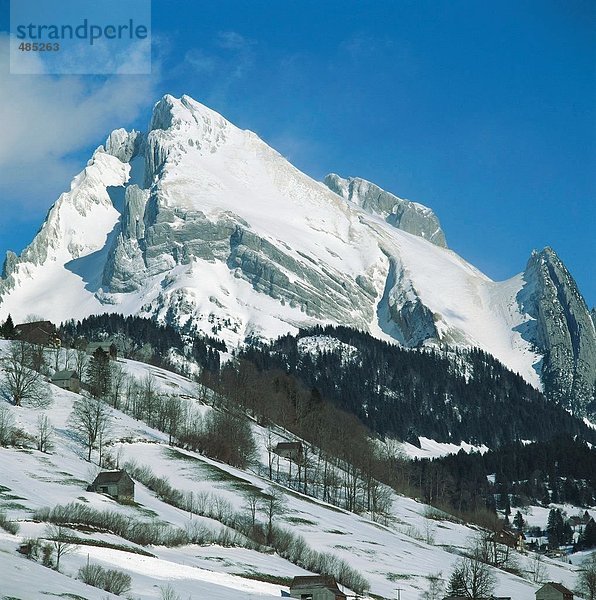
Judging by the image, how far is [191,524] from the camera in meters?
106

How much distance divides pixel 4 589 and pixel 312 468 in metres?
118

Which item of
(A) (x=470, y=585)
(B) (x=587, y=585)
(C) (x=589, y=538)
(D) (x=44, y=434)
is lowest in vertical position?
(B) (x=587, y=585)

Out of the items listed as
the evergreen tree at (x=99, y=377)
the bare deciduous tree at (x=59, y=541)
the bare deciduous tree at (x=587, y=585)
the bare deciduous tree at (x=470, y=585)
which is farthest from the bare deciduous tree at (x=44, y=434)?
the bare deciduous tree at (x=587, y=585)

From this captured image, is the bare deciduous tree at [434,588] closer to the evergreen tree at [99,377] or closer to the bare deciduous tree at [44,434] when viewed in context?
the bare deciduous tree at [44,434]

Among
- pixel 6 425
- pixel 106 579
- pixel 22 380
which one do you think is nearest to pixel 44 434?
pixel 6 425

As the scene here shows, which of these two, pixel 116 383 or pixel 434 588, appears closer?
pixel 434 588

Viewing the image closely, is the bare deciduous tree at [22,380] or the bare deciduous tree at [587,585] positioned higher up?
the bare deciduous tree at [22,380]

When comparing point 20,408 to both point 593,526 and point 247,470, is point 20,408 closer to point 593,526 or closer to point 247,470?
point 247,470

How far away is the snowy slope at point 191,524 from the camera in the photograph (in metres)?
73.9

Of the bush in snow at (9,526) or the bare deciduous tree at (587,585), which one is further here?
the bare deciduous tree at (587,585)

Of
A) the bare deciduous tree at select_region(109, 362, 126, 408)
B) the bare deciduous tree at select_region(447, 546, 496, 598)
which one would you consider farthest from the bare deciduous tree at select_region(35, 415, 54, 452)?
the bare deciduous tree at select_region(447, 546, 496, 598)

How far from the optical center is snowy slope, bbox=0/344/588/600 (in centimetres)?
7391

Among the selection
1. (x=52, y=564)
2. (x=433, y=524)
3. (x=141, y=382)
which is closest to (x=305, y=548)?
(x=52, y=564)

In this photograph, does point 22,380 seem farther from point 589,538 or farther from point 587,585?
point 589,538
